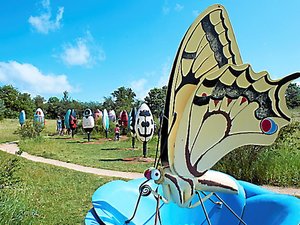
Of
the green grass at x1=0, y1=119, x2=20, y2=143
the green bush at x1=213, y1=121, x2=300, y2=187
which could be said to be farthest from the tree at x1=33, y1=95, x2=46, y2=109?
the green bush at x1=213, y1=121, x2=300, y2=187

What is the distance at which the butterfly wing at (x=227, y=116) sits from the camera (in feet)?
8.36

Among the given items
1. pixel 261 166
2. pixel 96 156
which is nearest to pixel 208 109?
pixel 261 166

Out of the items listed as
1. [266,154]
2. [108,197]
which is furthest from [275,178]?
[108,197]

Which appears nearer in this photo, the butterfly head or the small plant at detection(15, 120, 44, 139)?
the butterfly head

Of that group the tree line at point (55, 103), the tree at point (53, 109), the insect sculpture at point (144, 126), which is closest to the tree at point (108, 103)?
the tree line at point (55, 103)

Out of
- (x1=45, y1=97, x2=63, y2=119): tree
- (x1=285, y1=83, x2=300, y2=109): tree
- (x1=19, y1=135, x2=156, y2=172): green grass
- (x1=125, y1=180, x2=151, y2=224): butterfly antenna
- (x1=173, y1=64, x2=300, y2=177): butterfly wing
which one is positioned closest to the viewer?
(x1=173, y1=64, x2=300, y2=177): butterfly wing

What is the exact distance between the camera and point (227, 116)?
2.68 meters

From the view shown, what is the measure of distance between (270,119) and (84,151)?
12.8m

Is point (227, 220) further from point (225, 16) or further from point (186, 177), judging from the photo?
point (225, 16)

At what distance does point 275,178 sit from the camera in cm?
761

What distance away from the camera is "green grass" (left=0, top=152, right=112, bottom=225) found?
3.66m

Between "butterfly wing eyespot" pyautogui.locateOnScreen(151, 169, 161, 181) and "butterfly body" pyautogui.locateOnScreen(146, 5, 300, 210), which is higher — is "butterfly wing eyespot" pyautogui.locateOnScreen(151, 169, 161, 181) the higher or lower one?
the lower one

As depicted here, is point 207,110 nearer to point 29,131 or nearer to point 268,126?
point 268,126

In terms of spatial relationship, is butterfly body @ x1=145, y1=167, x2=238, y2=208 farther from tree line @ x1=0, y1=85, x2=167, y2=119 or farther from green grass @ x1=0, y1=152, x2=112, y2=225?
tree line @ x1=0, y1=85, x2=167, y2=119
